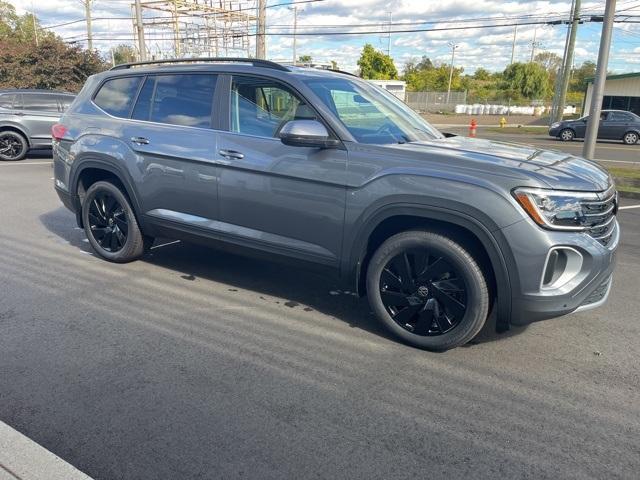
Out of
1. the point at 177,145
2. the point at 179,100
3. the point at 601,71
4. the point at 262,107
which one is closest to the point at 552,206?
the point at 262,107

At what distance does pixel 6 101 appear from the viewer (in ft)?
43.4

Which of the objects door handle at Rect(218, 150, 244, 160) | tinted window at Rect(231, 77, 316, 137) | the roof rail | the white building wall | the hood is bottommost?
door handle at Rect(218, 150, 244, 160)

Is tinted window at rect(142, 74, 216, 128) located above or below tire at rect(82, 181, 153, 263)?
above

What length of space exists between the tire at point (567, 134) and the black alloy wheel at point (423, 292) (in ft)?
83.3

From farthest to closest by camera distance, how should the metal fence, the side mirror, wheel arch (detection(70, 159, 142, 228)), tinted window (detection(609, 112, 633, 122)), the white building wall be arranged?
1. the metal fence
2. the white building wall
3. tinted window (detection(609, 112, 633, 122))
4. wheel arch (detection(70, 159, 142, 228))
5. the side mirror

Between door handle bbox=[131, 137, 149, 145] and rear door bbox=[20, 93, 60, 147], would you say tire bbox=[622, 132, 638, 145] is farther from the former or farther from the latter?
door handle bbox=[131, 137, 149, 145]

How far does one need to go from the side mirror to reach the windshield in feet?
0.73

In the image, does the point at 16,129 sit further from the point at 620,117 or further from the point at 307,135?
the point at 620,117

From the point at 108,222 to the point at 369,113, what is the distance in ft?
9.34

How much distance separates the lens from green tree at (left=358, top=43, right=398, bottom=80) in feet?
214

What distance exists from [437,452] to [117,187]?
153 inches

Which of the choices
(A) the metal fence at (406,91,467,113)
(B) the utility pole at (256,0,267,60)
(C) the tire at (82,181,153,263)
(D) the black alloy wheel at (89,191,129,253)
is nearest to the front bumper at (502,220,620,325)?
(C) the tire at (82,181,153,263)

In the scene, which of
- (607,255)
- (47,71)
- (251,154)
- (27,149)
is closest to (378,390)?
(607,255)

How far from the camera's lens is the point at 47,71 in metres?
25.2
